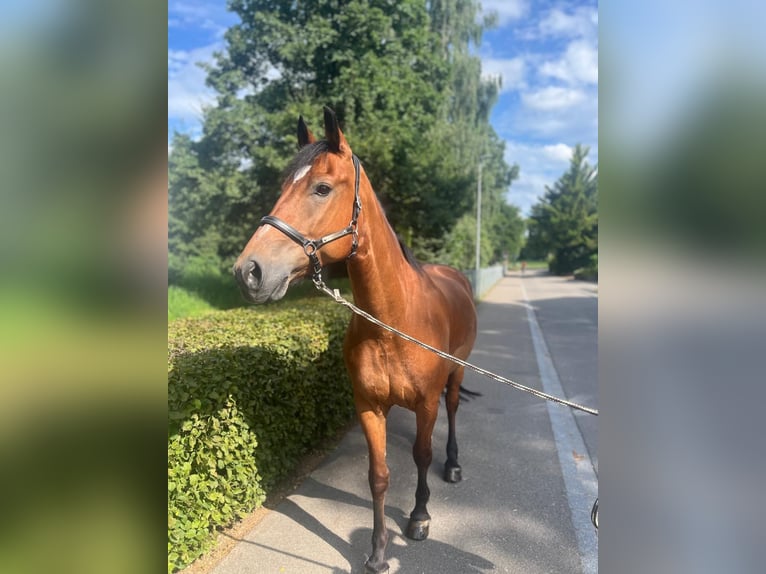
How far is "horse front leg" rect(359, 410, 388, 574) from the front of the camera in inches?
104

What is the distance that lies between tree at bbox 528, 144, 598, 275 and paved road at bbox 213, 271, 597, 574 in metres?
46.7

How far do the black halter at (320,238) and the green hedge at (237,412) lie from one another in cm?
118

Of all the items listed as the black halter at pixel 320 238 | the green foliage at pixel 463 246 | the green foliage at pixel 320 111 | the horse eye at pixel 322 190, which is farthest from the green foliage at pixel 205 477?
the green foliage at pixel 463 246

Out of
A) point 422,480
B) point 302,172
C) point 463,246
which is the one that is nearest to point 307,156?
point 302,172

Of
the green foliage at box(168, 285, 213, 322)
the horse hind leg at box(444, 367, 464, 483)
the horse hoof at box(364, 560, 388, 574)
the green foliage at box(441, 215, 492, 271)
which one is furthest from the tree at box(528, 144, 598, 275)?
the horse hoof at box(364, 560, 388, 574)

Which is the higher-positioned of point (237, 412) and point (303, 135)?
point (303, 135)

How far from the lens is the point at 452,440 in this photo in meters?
3.86

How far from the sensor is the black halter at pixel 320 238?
74.5 inches

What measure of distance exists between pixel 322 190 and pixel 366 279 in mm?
546
